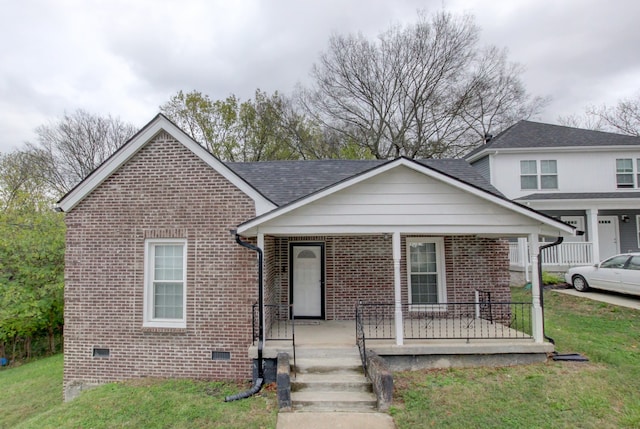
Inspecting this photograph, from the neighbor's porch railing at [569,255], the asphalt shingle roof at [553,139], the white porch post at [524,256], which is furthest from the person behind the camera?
the asphalt shingle roof at [553,139]

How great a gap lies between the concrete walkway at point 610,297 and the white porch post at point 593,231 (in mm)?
2799

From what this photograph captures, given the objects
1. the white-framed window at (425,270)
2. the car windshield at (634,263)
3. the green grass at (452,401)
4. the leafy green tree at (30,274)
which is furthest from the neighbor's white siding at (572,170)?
the leafy green tree at (30,274)

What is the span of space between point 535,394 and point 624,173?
16152 mm

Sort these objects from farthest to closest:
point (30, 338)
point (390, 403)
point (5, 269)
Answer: point (30, 338) < point (5, 269) < point (390, 403)

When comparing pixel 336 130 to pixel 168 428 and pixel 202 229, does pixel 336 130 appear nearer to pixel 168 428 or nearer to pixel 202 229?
pixel 202 229

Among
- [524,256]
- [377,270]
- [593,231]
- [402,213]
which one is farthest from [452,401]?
[593,231]

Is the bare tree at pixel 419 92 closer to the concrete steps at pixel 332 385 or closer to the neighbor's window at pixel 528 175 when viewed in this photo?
the neighbor's window at pixel 528 175

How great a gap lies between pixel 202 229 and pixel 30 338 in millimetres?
12537

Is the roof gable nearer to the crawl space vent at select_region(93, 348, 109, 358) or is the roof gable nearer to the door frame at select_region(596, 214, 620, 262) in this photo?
the crawl space vent at select_region(93, 348, 109, 358)

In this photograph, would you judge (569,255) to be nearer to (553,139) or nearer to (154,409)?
(553,139)

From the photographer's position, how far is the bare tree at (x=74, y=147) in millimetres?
25453

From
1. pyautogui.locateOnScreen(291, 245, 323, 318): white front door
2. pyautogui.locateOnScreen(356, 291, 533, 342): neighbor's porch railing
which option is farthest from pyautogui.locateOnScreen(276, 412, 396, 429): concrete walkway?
→ pyautogui.locateOnScreen(291, 245, 323, 318): white front door

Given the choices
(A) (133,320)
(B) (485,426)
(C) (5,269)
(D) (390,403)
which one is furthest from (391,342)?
(C) (5,269)

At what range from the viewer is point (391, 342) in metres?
6.95
